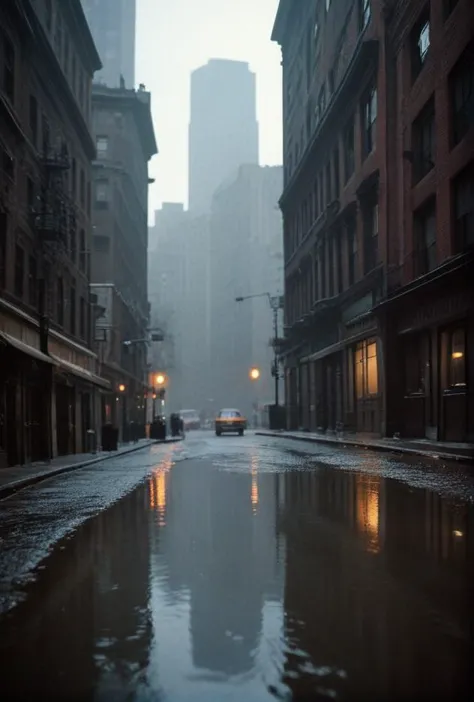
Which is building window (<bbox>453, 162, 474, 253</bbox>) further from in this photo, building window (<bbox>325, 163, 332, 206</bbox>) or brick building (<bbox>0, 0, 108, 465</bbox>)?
building window (<bbox>325, 163, 332, 206</bbox>)

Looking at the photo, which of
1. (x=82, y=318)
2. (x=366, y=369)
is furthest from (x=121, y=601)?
(x=82, y=318)

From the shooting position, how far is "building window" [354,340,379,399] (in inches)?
1265

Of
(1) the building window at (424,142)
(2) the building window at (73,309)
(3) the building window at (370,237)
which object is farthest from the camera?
(3) the building window at (370,237)

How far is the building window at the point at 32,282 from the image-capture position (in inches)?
949

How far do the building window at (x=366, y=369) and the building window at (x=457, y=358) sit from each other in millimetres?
7650

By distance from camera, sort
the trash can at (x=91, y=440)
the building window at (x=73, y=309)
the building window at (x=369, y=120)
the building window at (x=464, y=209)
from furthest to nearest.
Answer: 1. the building window at (x=369, y=120)
2. the building window at (x=73, y=309)
3. the trash can at (x=91, y=440)
4. the building window at (x=464, y=209)

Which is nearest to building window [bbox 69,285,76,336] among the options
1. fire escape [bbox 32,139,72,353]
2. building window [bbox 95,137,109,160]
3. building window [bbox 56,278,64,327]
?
building window [bbox 56,278,64,327]

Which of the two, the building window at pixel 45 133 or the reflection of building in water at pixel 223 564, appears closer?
the reflection of building in water at pixel 223 564

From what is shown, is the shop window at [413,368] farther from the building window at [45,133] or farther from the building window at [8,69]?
the building window at [8,69]

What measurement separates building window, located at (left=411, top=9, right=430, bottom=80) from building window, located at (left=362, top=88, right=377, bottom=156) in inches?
172

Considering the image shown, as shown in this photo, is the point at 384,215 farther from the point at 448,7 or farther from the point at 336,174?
the point at 336,174

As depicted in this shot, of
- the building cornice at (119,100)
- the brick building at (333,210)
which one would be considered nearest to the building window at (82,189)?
the brick building at (333,210)

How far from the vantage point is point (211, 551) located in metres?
6.70

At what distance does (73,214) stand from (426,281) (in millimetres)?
14688
